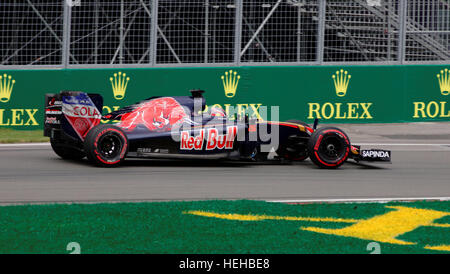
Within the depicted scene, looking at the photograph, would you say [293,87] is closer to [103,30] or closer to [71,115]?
[103,30]

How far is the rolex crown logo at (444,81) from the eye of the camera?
17.7 m

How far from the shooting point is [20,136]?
15211 mm

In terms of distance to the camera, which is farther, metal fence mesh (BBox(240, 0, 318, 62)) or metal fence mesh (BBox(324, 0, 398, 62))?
metal fence mesh (BBox(324, 0, 398, 62))

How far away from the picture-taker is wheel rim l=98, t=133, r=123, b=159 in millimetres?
11047

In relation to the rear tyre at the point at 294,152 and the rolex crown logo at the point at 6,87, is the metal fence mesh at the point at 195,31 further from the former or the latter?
the rear tyre at the point at 294,152

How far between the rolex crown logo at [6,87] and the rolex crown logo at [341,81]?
720 centimetres

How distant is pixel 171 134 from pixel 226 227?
14.2ft

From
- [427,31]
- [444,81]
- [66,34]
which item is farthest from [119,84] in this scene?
[444,81]

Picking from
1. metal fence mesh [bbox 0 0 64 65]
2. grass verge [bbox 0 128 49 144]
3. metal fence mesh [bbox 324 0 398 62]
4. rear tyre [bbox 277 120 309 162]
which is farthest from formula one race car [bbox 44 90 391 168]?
metal fence mesh [bbox 324 0 398 62]

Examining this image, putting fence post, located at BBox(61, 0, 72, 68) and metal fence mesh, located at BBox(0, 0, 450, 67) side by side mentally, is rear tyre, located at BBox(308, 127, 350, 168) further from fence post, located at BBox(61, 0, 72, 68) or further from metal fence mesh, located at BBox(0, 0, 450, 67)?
fence post, located at BBox(61, 0, 72, 68)

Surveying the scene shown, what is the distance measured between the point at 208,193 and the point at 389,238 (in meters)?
2.90

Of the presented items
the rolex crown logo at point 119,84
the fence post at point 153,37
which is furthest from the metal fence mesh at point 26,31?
the fence post at point 153,37
